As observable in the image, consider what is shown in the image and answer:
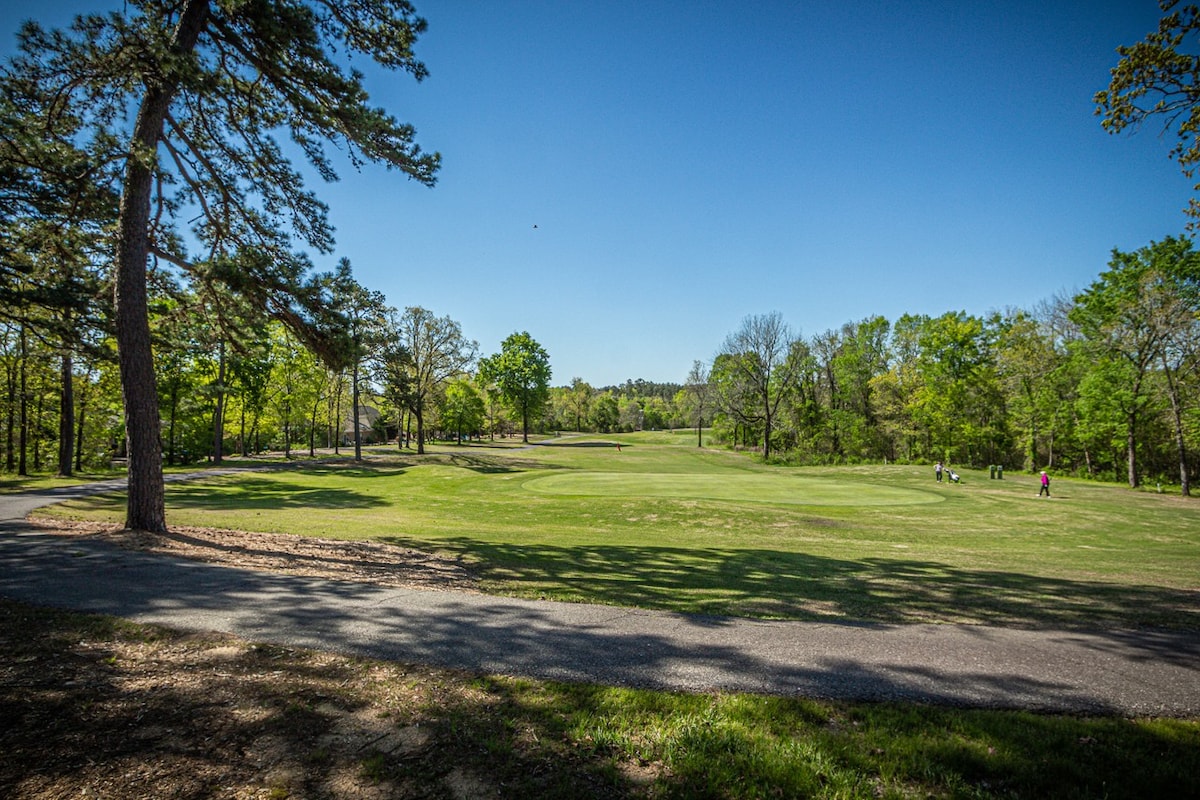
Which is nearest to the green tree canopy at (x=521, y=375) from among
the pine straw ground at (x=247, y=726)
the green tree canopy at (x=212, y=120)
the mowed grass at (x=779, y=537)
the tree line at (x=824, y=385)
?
the tree line at (x=824, y=385)

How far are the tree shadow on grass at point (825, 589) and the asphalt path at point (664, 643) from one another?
25.1 inches

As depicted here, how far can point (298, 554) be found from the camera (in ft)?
30.7

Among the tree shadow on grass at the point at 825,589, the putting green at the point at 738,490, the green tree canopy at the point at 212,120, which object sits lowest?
the putting green at the point at 738,490

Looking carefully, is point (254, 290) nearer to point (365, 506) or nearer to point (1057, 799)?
point (365, 506)

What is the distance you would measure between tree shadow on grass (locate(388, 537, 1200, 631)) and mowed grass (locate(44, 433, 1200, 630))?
0.17 feet

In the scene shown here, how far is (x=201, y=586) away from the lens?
22.2ft

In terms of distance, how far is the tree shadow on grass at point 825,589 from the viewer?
6891 mm

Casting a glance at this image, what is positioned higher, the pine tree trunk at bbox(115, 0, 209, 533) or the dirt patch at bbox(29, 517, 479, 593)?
the pine tree trunk at bbox(115, 0, 209, 533)

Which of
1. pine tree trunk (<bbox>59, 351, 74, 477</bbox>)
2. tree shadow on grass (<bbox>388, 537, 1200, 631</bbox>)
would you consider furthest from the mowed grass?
pine tree trunk (<bbox>59, 351, 74, 477</bbox>)

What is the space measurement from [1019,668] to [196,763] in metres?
7.14

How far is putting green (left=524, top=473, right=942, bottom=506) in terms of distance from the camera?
21234mm

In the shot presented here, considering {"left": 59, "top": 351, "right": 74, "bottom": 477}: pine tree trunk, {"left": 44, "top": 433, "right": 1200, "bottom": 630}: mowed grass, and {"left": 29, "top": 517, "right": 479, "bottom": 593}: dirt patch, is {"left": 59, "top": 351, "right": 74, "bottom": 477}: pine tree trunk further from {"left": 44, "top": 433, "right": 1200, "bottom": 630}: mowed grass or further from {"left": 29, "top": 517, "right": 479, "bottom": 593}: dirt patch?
{"left": 29, "top": 517, "right": 479, "bottom": 593}: dirt patch

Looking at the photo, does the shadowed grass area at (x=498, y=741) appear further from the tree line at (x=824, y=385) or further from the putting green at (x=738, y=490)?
the putting green at (x=738, y=490)

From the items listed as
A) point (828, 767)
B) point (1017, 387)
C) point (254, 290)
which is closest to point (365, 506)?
point (254, 290)
